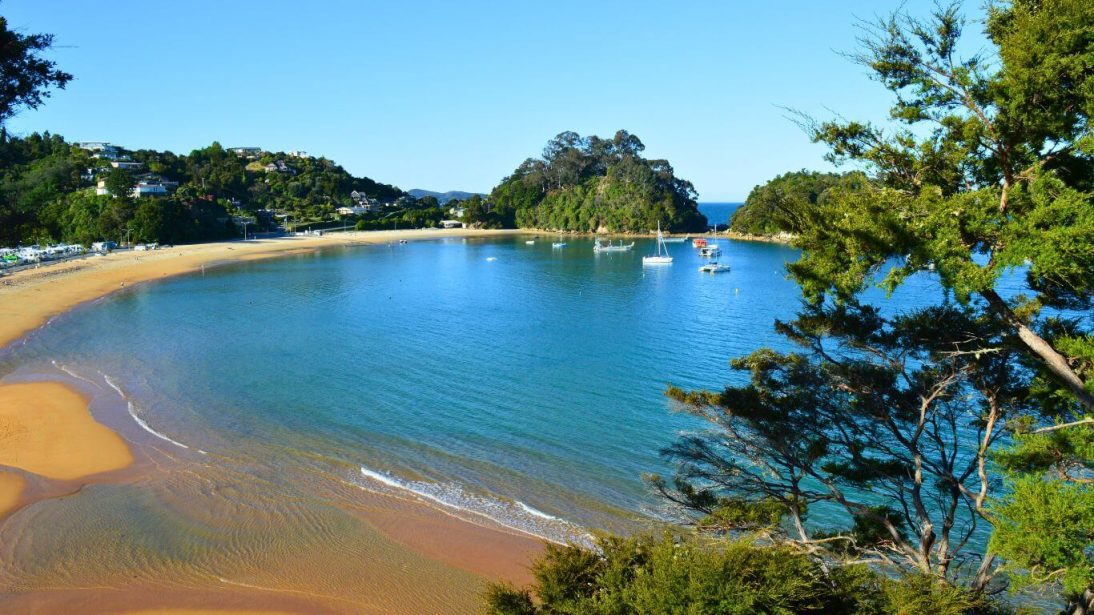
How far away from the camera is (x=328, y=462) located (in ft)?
56.3

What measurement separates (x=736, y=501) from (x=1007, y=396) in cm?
345

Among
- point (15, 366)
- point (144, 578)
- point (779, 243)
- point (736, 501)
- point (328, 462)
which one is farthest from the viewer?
point (779, 243)

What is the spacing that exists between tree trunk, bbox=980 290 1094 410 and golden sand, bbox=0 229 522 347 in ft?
127

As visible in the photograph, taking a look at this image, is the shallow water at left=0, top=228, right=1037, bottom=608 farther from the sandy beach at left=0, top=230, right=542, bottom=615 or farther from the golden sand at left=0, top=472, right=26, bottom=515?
the golden sand at left=0, top=472, right=26, bottom=515

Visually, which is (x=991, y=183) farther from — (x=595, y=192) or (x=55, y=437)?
(x=595, y=192)

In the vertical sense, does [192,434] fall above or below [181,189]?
below

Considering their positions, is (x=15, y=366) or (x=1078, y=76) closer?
(x=1078, y=76)

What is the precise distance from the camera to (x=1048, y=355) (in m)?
6.90

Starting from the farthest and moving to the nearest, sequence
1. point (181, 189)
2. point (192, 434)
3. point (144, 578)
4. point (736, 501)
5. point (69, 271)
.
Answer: point (181, 189)
point (69, 271)
point (192, 434)
point (144, 578)
point (736, 501)

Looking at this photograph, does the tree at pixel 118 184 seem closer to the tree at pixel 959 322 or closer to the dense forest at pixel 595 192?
the dense forest at pixel 595 192

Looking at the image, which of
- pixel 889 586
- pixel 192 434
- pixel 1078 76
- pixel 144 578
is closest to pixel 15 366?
pixel 192 434

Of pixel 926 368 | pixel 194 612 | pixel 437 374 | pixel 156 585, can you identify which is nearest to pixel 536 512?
pixel 194 612

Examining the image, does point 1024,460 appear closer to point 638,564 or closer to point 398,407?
point 638,564

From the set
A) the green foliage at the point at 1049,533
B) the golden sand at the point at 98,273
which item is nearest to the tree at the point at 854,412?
the green foliage at the point at 1049,533
